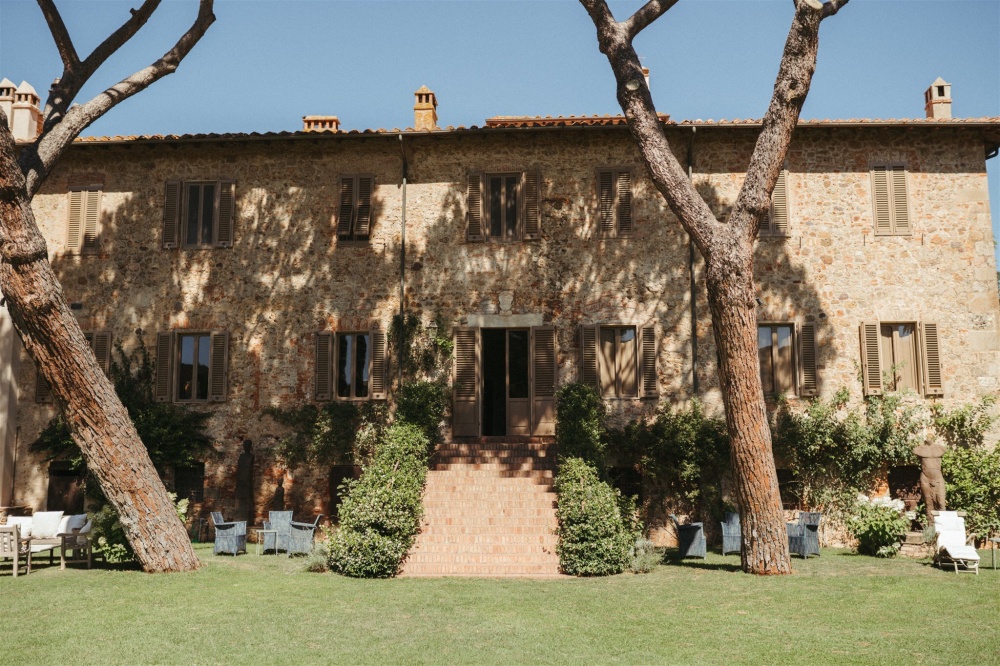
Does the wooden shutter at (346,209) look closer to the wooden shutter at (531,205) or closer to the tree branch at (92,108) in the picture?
the wooden shutter at (531,205)

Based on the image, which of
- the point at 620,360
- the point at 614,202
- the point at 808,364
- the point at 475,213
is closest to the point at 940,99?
the point at 808,364

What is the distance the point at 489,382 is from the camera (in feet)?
54.7

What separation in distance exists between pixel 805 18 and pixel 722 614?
736 centimetres

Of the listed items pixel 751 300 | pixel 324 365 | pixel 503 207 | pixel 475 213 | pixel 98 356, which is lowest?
pixel 324 365

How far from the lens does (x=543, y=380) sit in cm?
1555

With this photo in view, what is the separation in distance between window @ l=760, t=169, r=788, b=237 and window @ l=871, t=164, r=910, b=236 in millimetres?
1617

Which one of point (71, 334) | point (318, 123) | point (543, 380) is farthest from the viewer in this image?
point (318, 123)

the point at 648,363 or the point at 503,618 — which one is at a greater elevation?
the point at 648,363

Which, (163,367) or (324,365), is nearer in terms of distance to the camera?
(324,365)

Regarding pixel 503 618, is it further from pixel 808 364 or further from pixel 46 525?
pixel 808 364

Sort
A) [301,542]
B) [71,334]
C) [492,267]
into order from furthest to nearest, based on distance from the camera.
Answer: [492,267] < [301,542] < [71,334]

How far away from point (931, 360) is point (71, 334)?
45.7 ft

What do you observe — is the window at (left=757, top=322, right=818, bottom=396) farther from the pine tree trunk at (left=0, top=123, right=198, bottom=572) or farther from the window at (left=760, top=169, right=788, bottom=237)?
the pine tree trunk at (left=0, top=123, right=198, bottom=572)

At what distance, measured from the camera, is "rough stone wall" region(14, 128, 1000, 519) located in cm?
1541
